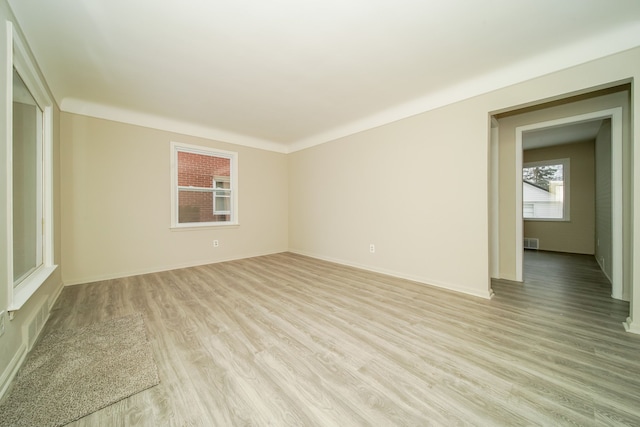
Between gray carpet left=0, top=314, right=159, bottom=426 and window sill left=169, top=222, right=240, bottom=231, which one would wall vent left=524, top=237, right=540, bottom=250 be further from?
gray carpet left=0, top=314, right=159, bottom=426

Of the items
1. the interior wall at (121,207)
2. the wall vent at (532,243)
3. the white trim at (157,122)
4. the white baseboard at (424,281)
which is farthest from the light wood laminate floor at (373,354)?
the wall vent at (532,243)

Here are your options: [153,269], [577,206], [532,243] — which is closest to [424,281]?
[153,269]

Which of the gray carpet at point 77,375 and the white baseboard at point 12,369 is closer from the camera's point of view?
the gray carpet at point 77,375

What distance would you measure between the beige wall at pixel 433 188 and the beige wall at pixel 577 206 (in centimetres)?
368

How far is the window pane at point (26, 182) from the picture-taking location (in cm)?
197

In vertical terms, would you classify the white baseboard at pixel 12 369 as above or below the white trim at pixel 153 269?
below

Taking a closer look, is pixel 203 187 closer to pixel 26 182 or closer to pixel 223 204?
pixel 223 204

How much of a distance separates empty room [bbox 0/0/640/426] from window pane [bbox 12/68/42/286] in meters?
0.04

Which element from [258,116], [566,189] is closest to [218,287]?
[258,116]

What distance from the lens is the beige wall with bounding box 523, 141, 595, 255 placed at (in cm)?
527

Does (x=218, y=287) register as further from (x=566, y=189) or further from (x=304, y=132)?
(x=566, y=189)

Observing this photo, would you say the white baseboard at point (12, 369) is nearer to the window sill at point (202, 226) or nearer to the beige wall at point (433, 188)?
the window sill at point (202, 226)

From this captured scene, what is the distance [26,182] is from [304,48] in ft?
9.75

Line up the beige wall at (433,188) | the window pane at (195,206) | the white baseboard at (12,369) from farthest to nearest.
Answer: the window pane at (195,206)
the beige wall at (433,188)
the white baseboard at (12,369)
